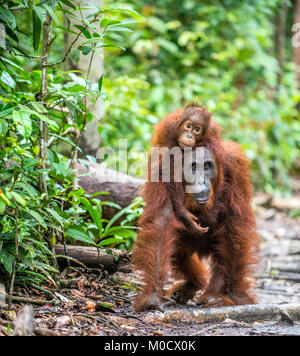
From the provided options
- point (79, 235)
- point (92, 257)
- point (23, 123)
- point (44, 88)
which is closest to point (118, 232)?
point (92, 257)

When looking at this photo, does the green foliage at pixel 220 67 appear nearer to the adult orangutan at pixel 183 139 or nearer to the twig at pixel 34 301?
the adult orangutan at pixel 183 139

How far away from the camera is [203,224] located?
11.5 feet

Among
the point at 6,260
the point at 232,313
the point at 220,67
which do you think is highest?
the point at 220,67

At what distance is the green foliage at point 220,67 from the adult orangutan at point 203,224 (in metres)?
3.74

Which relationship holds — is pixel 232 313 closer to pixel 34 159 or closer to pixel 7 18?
pixel 34 159

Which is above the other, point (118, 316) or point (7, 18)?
point (7, 18)

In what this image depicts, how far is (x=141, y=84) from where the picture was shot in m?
6.34

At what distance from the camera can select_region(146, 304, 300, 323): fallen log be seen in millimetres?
2842

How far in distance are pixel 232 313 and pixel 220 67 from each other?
668 cm

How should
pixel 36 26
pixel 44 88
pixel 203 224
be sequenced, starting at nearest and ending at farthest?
1. pixel 36 26
2. pixel 44 88
3. pixel 203 224

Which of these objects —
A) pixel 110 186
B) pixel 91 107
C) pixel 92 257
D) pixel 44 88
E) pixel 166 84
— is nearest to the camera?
pixel 44 88

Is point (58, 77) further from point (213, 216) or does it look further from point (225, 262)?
point (225, 262)
